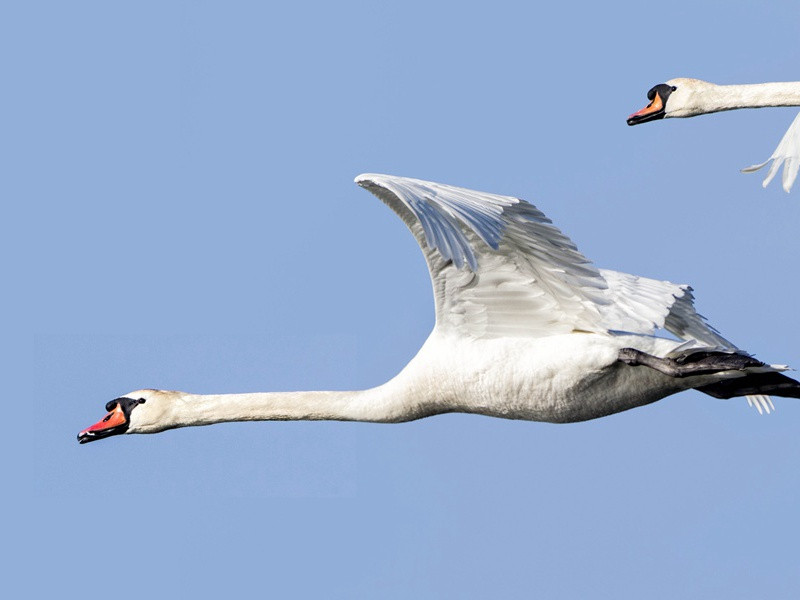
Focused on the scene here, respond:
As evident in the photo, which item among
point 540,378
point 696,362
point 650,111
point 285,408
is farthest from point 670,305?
point 650,111

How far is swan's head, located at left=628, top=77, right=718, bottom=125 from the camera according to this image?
76.0 ft

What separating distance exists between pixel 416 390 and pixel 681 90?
666cm

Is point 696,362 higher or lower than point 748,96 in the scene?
lower

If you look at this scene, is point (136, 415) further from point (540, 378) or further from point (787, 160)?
point (787, 160)

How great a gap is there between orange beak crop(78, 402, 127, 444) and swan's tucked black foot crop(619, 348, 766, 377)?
4750 mm


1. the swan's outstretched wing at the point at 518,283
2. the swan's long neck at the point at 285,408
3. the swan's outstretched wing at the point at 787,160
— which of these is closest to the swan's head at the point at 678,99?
the swan's outstretched wing at the point at 787,160

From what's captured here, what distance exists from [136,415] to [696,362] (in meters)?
5.05

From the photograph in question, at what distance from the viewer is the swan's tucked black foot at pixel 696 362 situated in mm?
16906

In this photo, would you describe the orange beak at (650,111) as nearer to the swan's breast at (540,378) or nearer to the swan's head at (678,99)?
the swan's head at (678,99)

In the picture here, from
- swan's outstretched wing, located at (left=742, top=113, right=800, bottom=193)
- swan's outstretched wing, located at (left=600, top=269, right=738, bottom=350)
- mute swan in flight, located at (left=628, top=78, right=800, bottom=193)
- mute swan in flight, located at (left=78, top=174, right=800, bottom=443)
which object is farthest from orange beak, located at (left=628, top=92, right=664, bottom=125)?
mute swan in flight, located at (left=78, top=174, right=800, bottom=443)

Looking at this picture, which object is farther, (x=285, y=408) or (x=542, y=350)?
(x=285, y=408)

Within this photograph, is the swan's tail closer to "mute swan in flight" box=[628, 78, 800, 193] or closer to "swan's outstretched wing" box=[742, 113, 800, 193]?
"swan's outstretched wing" box=[742, 113, 800, 193]

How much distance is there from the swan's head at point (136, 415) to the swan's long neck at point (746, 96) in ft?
22.0

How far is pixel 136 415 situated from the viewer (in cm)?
1959
